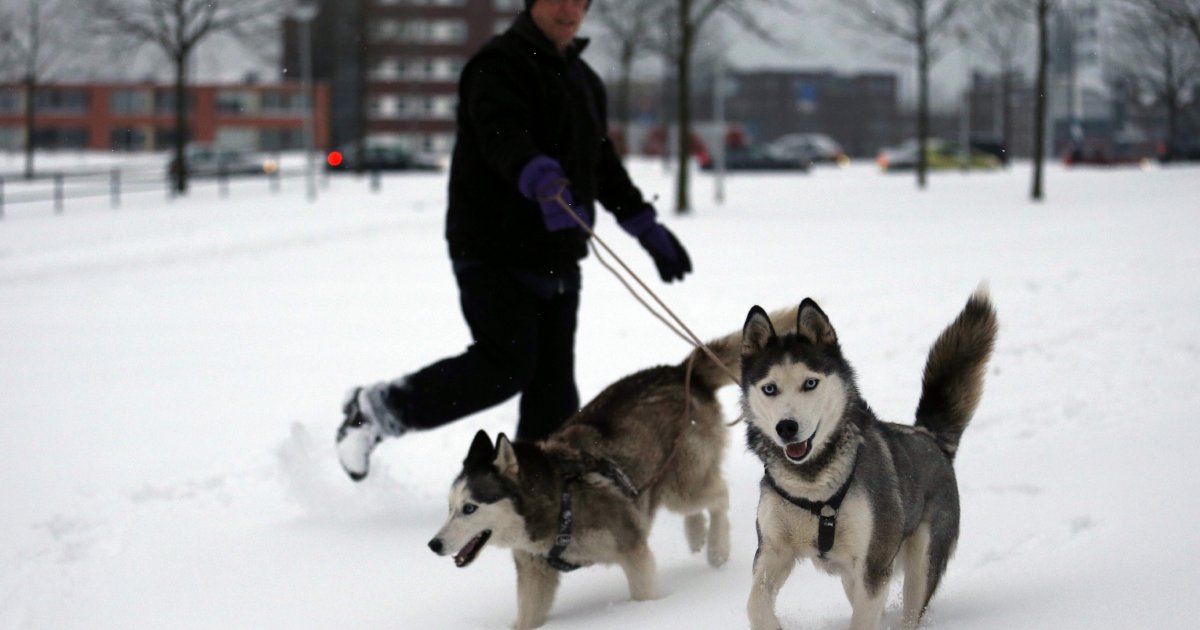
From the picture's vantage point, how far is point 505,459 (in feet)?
12.9

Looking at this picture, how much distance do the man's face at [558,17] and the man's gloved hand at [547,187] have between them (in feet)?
2.30

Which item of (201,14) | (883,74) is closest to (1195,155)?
(201,14)

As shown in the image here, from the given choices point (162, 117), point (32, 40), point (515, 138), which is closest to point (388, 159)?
point (32, 40)

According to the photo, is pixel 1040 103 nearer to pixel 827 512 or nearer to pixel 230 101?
pixel 827 512

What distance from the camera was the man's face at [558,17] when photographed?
468 centimetres

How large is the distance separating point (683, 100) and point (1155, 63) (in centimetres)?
924

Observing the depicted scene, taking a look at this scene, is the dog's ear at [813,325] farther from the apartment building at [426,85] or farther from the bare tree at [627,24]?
the apartment building at [426,85]

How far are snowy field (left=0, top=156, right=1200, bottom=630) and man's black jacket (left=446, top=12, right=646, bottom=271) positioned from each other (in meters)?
1.32

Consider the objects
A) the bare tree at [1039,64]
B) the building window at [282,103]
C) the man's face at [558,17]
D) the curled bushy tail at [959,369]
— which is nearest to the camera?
the curled bushy tail at [959,369]

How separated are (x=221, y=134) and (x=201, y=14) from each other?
2274 inches

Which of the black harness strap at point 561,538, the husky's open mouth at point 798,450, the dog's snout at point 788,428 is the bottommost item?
the black harness strap at point 561,538

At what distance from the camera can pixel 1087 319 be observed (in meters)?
9.22

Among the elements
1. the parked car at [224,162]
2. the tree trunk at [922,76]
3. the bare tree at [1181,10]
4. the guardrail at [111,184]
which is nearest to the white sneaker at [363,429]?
the bare tree at [1181,10]

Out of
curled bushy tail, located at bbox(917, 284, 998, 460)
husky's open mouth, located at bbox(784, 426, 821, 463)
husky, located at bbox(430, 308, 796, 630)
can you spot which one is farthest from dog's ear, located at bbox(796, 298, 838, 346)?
husky, located at bbox(430, 308, 796, 630)
